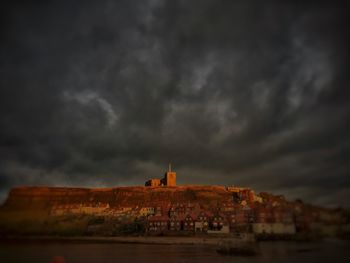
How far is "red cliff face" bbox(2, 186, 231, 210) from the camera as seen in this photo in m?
113

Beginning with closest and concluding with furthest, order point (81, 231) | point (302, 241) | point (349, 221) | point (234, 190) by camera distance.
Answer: point (349, 221) < point (302, 241) < point (81, 231) < point (234, 190)

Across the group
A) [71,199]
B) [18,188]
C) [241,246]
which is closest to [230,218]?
[241,246]

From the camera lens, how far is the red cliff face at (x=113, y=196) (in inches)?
4441

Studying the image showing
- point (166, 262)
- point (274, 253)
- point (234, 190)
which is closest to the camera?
point (166, 262)

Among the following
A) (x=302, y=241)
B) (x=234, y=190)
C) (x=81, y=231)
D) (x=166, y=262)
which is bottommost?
(x=166, y=262)

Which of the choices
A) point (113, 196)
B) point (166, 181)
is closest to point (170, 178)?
point (166, 181)

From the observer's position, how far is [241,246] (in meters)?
43.6

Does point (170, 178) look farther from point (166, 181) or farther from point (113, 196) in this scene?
point (113, 196)

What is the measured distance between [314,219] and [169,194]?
69.0 meters

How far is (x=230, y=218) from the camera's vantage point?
71.9 metres

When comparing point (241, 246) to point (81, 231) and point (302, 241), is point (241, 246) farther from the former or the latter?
point (81, 231)

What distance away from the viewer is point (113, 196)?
120 metres

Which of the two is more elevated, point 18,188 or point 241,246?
point 18,188

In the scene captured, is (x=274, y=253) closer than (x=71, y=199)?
Yes
